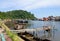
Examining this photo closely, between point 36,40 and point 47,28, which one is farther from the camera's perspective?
point 47,28

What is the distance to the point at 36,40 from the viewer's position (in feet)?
106

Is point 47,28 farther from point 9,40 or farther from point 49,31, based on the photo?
point 9,40

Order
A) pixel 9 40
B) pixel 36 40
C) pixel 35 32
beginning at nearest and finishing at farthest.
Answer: pixel 9 40 → pixel 36 40 → pixel 35 32

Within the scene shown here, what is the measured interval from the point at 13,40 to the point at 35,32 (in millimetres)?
34054

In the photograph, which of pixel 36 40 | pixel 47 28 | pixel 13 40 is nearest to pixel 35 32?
pixel 47 28

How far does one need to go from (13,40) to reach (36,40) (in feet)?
68.2

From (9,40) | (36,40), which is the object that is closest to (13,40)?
(9,40)

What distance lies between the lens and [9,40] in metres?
11.6

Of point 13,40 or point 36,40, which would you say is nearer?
point 13,40

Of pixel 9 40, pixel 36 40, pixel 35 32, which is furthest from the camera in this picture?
pixel 35 32

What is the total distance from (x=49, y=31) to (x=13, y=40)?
1431 inches

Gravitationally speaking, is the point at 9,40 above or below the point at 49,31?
above

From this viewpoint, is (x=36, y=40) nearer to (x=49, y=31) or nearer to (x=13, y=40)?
(x=49, y=31)

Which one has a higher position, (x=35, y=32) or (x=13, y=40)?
(x=13, y=40)
